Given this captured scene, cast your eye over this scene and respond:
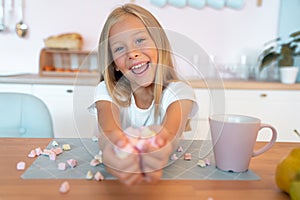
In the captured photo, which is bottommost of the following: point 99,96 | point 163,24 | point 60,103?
point 60,103

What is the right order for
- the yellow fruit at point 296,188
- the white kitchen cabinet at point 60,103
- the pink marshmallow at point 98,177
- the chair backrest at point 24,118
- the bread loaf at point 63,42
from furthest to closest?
the bread loaf at point 63,42 < the white kitchen cabinet at point 60,103 < the chair backrest at point 24,118 < the pink marshmallow at point 98,177 < the yellow fruit at point 296,188

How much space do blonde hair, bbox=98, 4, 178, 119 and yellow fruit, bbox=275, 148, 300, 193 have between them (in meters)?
0.29

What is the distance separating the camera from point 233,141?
0.53 metres

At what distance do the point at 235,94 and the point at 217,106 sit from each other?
116 centimetres

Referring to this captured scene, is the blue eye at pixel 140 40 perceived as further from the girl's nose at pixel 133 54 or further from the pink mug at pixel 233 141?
the pink mug at pixel 233 141

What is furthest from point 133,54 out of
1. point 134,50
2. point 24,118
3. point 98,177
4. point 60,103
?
point 60,103

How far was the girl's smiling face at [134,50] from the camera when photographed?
57 cm

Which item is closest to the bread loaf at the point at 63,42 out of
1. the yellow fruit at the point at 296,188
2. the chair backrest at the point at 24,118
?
the chair backrest at the point at 24,118

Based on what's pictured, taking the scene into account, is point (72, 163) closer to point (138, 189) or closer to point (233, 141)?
point (138, 189)

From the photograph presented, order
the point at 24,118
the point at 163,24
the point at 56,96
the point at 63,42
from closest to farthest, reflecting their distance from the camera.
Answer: the point at 24,118 < the point at 56,96 < the point at 63,42 < the point at 163,24

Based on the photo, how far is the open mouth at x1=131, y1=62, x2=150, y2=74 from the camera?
1.90 ft

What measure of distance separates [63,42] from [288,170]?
1611 mm

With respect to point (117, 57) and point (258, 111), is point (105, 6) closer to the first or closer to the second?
point (258, 111)

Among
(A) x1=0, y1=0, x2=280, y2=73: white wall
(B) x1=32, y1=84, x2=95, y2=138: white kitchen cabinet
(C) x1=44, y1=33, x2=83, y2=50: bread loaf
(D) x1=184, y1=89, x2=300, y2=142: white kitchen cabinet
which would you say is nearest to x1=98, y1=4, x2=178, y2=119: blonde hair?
(B) x1=32, y1=84, x2=95, y2=138: white kitchen cabinet
